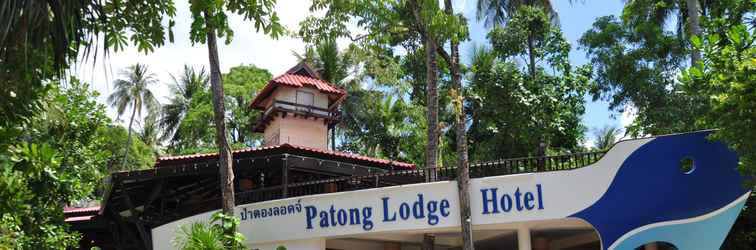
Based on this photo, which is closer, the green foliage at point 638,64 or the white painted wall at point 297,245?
the white painted wall at point 297,245

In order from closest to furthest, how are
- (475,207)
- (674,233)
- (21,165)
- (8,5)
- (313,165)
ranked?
(8,5)
(21,165)
(674,233)
(475,207)
(313,165)

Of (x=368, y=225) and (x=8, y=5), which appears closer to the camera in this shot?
(x=8, y=5)

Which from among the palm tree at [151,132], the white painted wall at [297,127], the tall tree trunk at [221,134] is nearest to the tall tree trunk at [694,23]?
the white painted wall at [297,127]

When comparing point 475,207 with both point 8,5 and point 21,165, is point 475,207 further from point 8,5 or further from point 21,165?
point 8,5

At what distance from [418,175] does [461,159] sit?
2.27 m

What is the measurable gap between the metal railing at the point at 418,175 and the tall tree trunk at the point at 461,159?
726 mm

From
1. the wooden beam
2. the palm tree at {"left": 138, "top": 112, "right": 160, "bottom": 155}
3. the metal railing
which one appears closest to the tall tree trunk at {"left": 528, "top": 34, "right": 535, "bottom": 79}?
the metal railing

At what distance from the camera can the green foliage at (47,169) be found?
1031 cm

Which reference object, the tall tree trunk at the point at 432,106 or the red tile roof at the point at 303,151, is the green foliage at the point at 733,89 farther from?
the red tile roof at the point at 303,151

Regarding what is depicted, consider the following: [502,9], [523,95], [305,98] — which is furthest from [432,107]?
[502,9]

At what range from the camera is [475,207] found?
49.8 ft

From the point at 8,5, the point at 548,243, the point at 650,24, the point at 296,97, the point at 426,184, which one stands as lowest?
the point at 548,243

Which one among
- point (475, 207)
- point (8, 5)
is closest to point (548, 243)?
point (475, 207)

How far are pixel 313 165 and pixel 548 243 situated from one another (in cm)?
564
